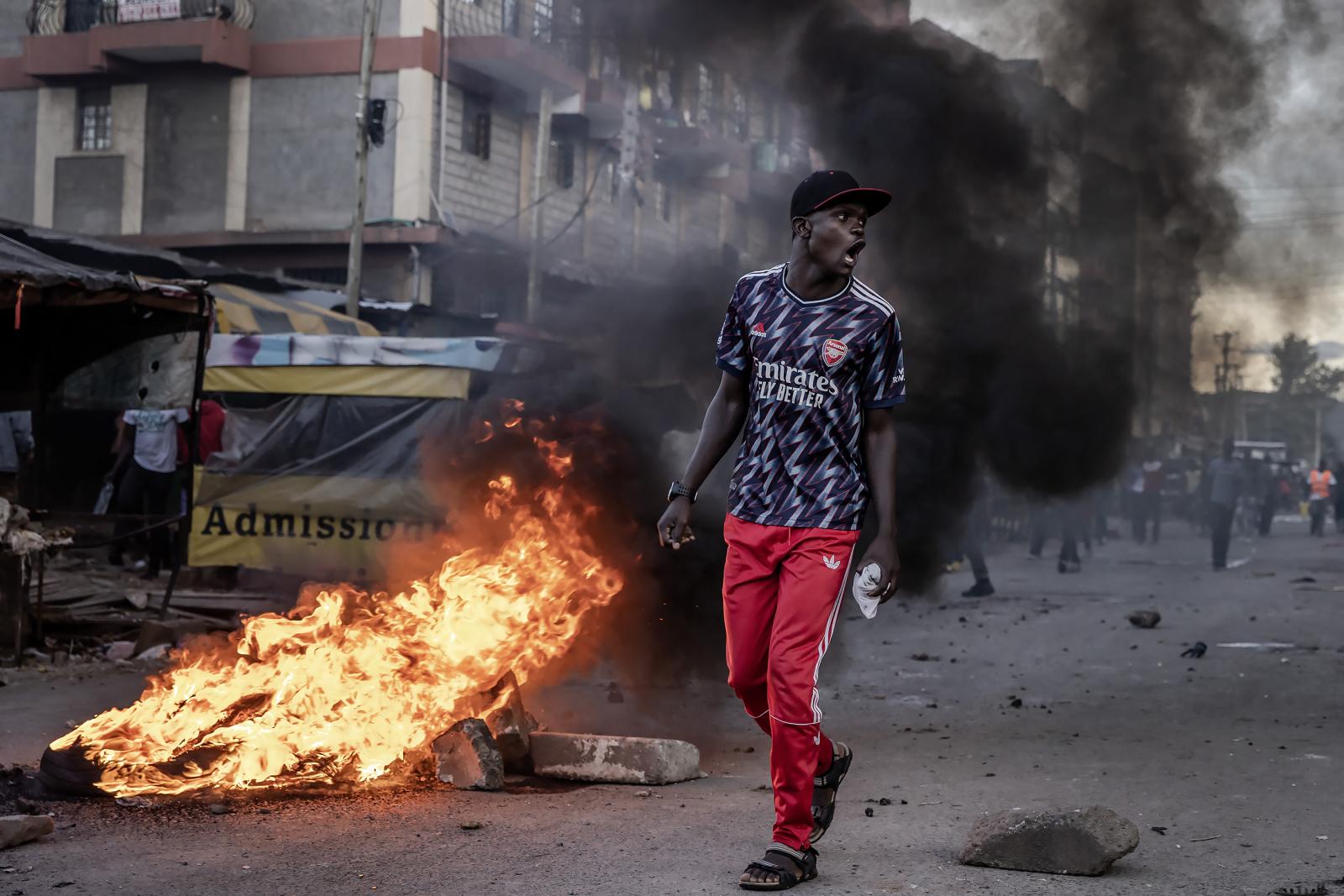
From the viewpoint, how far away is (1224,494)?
18.7 meters

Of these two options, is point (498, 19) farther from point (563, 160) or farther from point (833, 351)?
point (833, 351)

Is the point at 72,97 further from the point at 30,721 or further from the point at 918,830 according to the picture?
the point at 918,830

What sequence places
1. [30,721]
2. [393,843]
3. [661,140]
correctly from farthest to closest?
[661,140], [30,721], [393,843]

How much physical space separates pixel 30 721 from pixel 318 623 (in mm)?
1946

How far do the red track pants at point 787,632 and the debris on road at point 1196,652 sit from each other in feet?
20.4

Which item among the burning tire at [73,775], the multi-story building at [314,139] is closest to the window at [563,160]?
the multi-story building at [314,139]

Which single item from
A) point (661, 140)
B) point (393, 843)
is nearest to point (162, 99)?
point (661, 140)

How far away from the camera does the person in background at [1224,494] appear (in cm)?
1848

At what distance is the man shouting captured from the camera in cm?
385

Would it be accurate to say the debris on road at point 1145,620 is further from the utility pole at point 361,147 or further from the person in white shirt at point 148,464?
the utility pole at point 361,147

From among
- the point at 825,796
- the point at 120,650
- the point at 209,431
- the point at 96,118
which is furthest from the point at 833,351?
the point at 96,118

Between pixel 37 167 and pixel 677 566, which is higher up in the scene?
pixel 37 167

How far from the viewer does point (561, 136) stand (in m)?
25.2

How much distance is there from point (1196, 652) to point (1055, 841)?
619 cm
